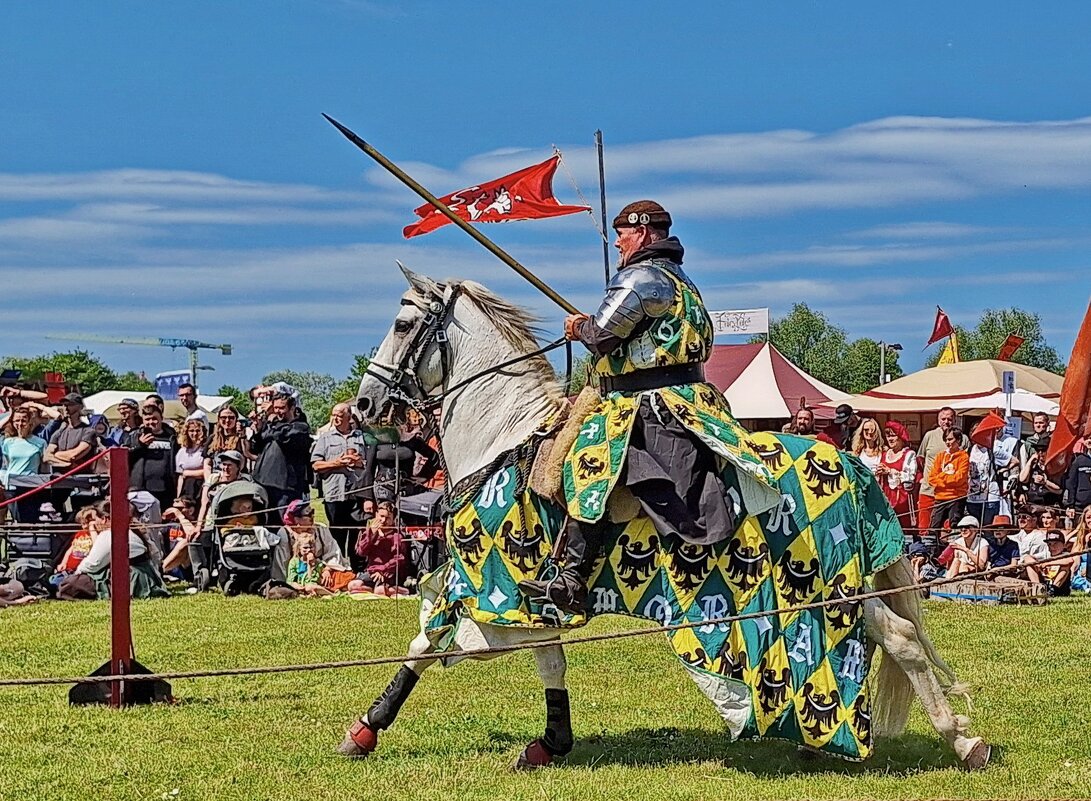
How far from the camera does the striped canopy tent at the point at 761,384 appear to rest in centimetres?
2355

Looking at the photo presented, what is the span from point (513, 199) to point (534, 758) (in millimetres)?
5055

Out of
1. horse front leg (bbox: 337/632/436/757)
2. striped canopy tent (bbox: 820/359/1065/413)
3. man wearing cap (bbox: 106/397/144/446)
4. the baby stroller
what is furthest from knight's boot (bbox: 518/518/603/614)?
striped canopy tent (bbox: 820/359/1065/413)

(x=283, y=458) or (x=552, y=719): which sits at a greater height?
(x=283, y=458)

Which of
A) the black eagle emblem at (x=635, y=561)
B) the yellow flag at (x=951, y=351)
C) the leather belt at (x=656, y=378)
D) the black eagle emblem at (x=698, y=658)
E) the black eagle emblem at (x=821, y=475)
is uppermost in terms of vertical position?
the yellow flag at (x=951, y=351)

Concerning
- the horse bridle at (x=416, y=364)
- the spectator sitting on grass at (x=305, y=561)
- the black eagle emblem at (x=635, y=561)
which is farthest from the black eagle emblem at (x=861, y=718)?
the spectator sitting on grass at (x=305, y=561)

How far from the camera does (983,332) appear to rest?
80688mm

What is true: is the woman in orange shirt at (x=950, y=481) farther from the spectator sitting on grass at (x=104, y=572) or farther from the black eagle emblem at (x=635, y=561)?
the black eagle emblem at (x=635, y=561)

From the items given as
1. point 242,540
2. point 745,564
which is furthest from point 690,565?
point 242,540

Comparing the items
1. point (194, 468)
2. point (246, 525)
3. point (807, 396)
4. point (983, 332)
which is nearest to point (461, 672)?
point (246, 525)

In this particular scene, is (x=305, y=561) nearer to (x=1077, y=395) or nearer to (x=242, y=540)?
(x=242, y=540)

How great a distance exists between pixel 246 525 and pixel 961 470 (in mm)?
6877

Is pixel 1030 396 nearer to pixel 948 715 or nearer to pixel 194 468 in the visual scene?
pixel 194 468

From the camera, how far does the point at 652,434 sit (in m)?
6.02

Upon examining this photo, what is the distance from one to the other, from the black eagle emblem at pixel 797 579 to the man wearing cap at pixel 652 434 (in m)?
0.29
